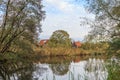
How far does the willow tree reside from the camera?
3198cm

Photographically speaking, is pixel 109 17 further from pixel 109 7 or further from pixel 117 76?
pixel 117 76

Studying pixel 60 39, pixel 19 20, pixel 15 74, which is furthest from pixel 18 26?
pixel 60 39

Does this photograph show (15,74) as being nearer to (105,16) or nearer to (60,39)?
(105,16)

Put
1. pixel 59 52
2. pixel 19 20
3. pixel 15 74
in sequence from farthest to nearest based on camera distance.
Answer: pixel 59 52 → pixel 19 20 → pixel 15 74

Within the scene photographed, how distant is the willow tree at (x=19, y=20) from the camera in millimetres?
31984

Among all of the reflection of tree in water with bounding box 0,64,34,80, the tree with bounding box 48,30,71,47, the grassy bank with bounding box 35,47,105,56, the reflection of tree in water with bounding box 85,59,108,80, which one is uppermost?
the tree with bounding box 48,30,71,47

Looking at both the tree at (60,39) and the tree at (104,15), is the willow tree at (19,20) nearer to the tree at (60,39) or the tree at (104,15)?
the tree at (104,15)

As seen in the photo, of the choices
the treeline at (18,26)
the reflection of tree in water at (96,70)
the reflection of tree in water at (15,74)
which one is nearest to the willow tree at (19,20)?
the treeline at (18,26)

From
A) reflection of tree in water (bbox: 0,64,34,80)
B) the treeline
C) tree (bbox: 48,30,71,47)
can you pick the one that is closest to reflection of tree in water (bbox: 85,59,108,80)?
reflection of tree in water (bbox: 0,64,34,80)

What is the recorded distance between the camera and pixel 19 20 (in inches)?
1266

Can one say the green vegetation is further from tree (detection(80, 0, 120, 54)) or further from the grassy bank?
the grassy bank

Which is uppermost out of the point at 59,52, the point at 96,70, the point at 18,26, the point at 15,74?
the point at 18,26

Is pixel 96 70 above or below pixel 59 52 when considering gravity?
below

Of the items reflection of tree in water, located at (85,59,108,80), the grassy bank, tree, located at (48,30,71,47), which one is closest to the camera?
reflection of tree in water, located at (85,59,108,80)
